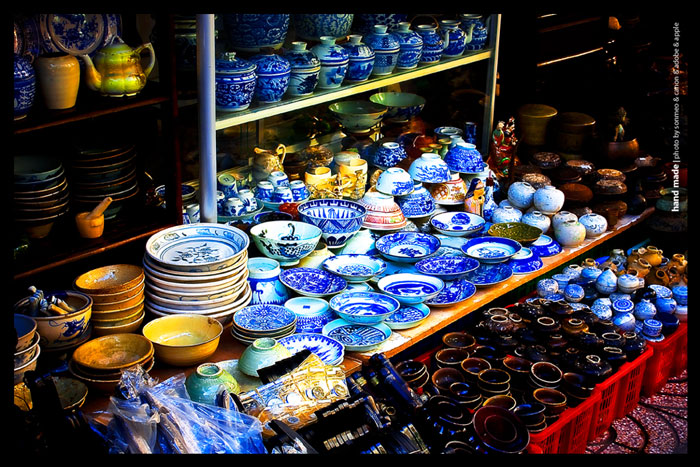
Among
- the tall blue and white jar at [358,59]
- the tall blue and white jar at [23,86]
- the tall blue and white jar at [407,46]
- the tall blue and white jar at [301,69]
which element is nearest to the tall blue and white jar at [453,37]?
the tall blue and white jar at [407,46]

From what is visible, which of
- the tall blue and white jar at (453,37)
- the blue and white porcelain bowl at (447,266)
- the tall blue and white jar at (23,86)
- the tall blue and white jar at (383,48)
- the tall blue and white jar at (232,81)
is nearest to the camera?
the tall blue and white jar at (23,86)

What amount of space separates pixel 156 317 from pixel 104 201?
1.56 ft

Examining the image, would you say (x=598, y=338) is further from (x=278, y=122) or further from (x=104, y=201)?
(x=104, y=201)

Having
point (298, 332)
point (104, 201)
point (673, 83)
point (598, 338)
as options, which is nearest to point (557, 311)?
point (598, 338)

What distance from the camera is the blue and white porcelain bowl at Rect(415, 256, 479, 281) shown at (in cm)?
353

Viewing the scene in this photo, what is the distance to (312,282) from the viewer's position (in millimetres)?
3371

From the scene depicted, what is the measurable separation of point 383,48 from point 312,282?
1.29m

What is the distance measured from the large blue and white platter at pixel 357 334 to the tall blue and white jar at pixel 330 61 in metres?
1.17

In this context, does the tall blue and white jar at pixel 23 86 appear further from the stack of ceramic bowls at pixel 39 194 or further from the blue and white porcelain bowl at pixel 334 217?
the blue and white porcelain bowl at pixel 334 217

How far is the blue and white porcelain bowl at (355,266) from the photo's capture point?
3426 millimetres

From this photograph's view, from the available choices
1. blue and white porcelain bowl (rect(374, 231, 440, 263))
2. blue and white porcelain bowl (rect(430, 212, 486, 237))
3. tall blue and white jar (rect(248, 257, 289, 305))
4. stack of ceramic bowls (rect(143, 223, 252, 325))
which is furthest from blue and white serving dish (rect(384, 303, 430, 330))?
blue and white porcelain bowl (rect(430, 212, 486, 237))

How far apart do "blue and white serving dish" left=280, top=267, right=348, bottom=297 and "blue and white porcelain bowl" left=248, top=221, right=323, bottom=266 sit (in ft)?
0.22

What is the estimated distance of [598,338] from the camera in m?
3.51

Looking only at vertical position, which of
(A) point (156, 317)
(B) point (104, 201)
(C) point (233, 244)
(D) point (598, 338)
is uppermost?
(B) point (104, 201)
